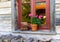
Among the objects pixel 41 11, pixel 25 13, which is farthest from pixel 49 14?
pixel 25 13

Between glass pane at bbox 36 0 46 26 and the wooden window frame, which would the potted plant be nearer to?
glass pane at bbox 36 0 46 26

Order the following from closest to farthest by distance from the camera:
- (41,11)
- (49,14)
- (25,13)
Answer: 1. (49,14)
2. (41,11)
3. (25,13)

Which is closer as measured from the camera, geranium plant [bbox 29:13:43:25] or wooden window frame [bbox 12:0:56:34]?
wooden window frame [bbox 12:0:56:34]

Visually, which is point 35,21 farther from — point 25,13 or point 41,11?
point 25,13

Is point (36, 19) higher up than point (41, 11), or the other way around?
point (41, 11)

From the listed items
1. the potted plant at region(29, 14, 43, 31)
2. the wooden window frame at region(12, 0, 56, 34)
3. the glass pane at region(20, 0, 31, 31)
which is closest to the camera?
the wooden window frame at region(12, 0, 56, 34)

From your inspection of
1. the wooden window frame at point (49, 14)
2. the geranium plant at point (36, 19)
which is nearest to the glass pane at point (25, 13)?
the wooden window frame at point (49, 14)

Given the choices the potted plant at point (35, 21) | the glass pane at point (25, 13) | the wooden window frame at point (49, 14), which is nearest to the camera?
the wooden window frame at point (49, 14)

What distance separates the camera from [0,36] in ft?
18.2

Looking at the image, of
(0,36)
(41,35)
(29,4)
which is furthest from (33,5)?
(0,36)

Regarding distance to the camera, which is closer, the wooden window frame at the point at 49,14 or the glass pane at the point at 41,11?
the wooden window frame at the point at 49,14

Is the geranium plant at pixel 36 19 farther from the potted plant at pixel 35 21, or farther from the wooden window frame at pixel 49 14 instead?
the wooden window frame at pixel 49 14

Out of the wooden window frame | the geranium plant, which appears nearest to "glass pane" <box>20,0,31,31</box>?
the wooden window frame

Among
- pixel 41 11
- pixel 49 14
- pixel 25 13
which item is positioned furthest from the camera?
pixel 25 13
